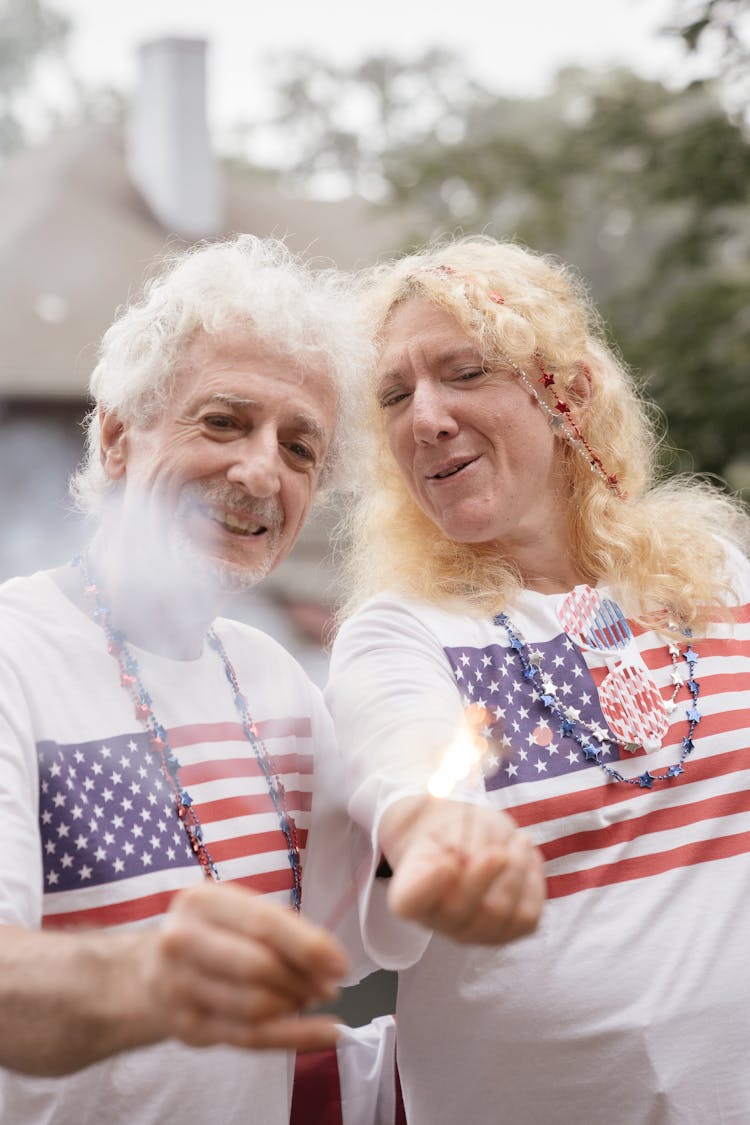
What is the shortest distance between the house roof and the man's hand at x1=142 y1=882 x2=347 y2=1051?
433 inches

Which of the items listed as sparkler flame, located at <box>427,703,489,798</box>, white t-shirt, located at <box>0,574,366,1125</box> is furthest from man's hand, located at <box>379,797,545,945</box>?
white t-shirt, located at <box>0,574,366,1125</box>

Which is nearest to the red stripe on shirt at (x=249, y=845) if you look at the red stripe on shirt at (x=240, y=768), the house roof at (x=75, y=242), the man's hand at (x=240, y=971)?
the red stripe on shirt at (x=240, y=768)

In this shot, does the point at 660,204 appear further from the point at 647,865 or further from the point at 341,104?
the point at 341,104

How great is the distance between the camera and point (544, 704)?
229 centimetres

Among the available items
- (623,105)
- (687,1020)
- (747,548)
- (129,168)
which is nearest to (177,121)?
(129,168)

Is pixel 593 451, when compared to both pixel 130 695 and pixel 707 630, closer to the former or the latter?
pixel 707 630

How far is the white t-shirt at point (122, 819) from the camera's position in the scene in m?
1.81

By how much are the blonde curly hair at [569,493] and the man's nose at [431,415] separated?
0.11 m

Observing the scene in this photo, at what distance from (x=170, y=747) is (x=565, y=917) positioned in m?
0.72

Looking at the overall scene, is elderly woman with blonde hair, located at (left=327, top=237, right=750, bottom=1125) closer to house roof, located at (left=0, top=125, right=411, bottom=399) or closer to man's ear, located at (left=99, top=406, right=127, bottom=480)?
man's ear, located at (left=99, top=406, right=127, bottom=480)

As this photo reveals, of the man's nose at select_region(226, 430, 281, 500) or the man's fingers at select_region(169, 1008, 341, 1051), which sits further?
the man's nose at select_region(226, 430, 281, 500)

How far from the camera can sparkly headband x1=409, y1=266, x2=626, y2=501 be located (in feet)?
8.44

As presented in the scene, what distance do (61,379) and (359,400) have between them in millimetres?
10758

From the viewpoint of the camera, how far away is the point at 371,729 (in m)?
Result: 2.03
